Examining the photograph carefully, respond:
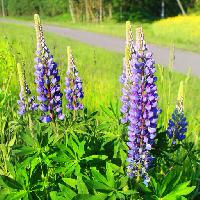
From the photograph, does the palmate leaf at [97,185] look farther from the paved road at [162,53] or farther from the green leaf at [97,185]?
the paved road at [162,53]

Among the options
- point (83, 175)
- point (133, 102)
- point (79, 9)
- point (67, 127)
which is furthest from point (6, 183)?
point (79, 9)

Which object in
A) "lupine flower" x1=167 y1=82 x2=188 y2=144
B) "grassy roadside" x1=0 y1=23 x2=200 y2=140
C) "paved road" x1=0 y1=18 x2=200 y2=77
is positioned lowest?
"paved road" x1=0 y1=18 x2=200 y2=77

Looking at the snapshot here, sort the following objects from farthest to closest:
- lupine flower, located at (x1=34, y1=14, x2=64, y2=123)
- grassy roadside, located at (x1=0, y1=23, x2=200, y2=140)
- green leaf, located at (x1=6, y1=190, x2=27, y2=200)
A: 1. grassy roadside, located at (x1=0, y1=23, x2=200, y2=140)
2. lupine flower, located at (x1=34, y1=14, x2=64, y2=123)
3. green leaf, located at (x1=6, y1=190, x2=27, y2=200)

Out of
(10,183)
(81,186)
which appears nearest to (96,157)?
(81,186)

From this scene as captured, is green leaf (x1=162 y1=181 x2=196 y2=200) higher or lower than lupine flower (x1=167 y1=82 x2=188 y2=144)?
lower

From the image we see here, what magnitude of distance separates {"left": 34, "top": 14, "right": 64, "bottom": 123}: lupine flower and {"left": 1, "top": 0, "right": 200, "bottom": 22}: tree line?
1279 inches

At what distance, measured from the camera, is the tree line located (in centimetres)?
3766

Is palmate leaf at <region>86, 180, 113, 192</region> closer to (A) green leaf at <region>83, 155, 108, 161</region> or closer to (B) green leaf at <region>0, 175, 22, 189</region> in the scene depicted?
(A) green leaf at <region>83, 155, 108, 161</region>

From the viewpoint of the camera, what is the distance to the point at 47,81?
316 cm

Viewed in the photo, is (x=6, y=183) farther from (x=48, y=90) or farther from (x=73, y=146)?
(x=48, y=90)

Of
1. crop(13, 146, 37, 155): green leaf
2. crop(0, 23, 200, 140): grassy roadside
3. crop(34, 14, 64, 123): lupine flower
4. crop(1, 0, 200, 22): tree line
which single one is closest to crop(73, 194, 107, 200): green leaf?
crop(13, 146, 37, 155): green leaf

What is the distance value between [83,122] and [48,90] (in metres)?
0.39

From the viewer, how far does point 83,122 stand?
124 inches

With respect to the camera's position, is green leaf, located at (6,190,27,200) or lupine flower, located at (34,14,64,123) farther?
lupine flower, located at (34,14,64,123)
